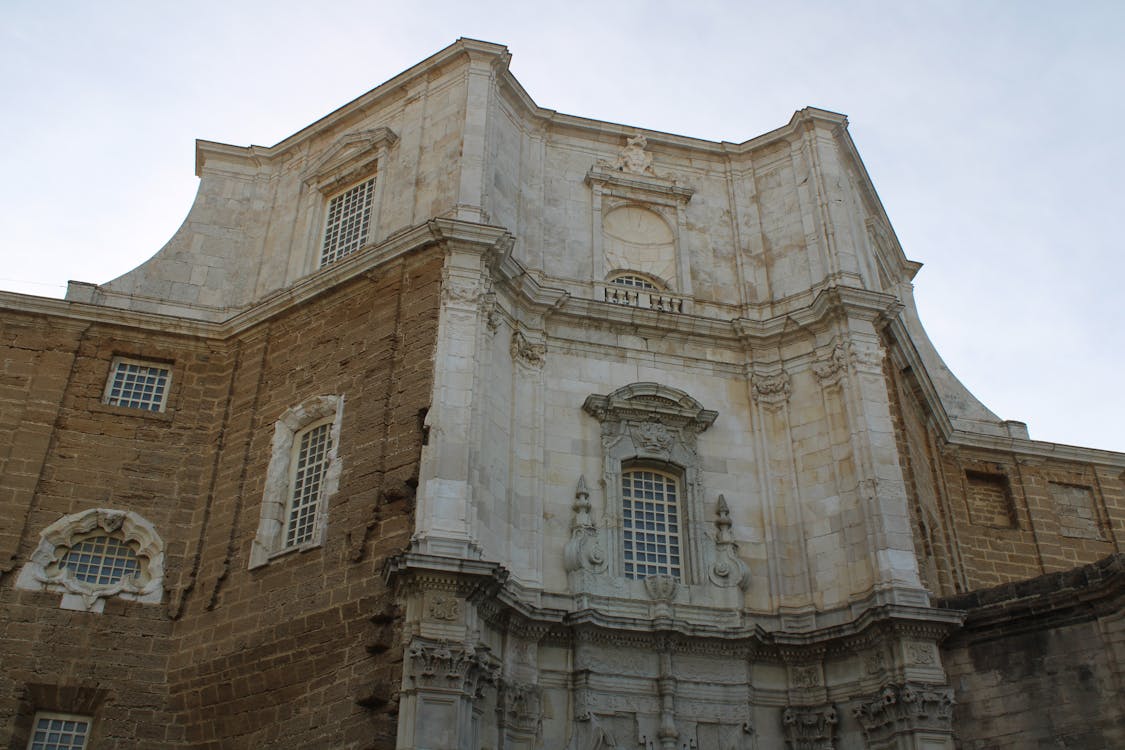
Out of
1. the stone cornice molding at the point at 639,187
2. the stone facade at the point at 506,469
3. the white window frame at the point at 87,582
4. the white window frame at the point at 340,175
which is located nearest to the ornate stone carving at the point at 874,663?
the stone facade at the point at 506,469

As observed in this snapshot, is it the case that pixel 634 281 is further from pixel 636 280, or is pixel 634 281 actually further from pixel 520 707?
pixel 520 707

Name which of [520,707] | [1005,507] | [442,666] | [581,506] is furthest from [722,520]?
[1005,507]

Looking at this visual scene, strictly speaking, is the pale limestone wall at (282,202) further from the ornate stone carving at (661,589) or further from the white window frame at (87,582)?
the ornate stone carving at (661,589)

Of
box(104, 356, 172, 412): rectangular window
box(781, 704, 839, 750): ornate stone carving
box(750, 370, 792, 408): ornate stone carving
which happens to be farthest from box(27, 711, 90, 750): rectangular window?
box(750, 370, 792, 408): ornate stone carving

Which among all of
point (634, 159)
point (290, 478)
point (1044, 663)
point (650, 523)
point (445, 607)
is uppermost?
point (634, 159)

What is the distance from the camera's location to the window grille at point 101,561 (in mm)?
19625

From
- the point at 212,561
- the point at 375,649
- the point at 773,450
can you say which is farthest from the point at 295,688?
the point at 773,450

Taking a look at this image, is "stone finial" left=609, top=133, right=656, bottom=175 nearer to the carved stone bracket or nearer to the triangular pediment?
the triangular pediment

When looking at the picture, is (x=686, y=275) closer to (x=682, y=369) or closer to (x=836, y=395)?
(x=682, y=369)

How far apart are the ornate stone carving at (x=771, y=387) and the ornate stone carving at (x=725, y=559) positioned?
234cm

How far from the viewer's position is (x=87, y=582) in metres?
19.5

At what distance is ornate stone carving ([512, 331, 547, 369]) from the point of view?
20.6 m

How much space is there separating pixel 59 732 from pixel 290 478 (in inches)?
205

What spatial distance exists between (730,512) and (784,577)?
56.5 inches
